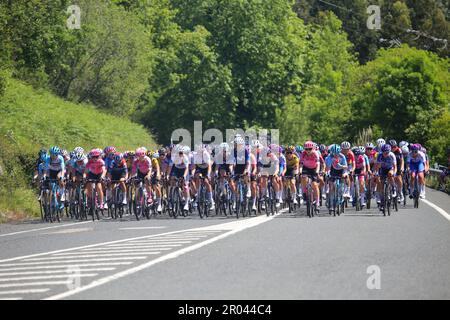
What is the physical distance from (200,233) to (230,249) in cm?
366

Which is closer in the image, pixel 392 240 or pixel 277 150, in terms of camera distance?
pixel 392 240

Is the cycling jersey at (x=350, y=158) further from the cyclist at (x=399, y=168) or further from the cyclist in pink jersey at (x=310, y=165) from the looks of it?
the cyclist in pink jersey at (x=310, y=165)

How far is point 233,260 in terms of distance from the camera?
16.3 m

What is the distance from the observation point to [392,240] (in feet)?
64.5

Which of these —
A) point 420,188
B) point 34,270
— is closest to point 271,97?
point 420,188

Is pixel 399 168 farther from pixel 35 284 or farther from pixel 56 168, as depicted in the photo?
pixel 35 284

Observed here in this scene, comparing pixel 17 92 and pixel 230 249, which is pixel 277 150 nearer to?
pixel 230 249

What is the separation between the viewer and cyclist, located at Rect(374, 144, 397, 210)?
89.6ft

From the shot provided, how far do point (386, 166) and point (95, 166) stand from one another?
7.63 m

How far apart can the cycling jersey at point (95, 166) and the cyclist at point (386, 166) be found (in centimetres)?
724

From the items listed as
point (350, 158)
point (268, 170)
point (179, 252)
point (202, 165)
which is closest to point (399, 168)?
point (350, 158)

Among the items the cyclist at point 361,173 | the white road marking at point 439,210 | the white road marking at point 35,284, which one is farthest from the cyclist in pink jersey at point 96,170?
the white road marking at point 35,284

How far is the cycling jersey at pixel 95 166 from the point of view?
28.7 m

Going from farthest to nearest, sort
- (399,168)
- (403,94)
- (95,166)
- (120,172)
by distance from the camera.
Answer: (403,94)
(399,168)
(120,172)
(95,166)
